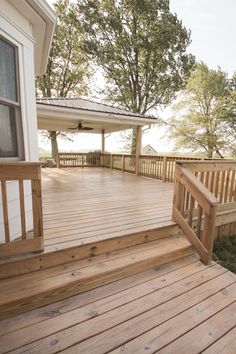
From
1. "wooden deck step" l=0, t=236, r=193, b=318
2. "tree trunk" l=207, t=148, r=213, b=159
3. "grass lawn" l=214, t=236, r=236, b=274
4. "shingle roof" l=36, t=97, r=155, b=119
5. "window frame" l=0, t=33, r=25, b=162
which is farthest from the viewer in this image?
"tree trunk" l=207, t=148, r=213, b=159

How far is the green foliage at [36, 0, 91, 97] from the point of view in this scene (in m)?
13.2

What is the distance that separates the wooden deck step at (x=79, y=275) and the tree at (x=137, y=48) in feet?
41.7

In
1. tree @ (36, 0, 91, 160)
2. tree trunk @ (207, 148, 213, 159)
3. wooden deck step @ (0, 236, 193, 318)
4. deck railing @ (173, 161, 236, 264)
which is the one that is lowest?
wooden deck step @ (0, 236, 193, 318)

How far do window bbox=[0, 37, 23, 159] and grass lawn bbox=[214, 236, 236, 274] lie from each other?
3.48 metres

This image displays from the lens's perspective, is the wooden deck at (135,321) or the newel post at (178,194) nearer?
the wooden deck at (135,321)

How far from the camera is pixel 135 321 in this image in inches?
70.8

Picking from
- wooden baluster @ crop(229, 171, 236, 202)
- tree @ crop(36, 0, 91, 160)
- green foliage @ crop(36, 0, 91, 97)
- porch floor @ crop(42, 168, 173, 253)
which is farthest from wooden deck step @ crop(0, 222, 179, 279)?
green foliage @ crop(36, 0, 91, 97)

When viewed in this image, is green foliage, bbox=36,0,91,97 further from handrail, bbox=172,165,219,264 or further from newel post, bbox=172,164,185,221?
handrail, bbox=172,165,219,264

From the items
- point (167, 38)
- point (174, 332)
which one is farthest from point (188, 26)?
point (174, 332)

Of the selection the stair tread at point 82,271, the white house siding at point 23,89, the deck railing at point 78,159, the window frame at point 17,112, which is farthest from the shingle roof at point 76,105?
the stair tread at point 82,271

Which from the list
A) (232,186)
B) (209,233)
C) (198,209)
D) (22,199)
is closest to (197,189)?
(198,209)

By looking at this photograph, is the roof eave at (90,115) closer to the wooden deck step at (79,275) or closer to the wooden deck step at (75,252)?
the wooden deck step at (75,252)

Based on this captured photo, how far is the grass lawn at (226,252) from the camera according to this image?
3.10 metres

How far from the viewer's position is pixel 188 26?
13.0 m
